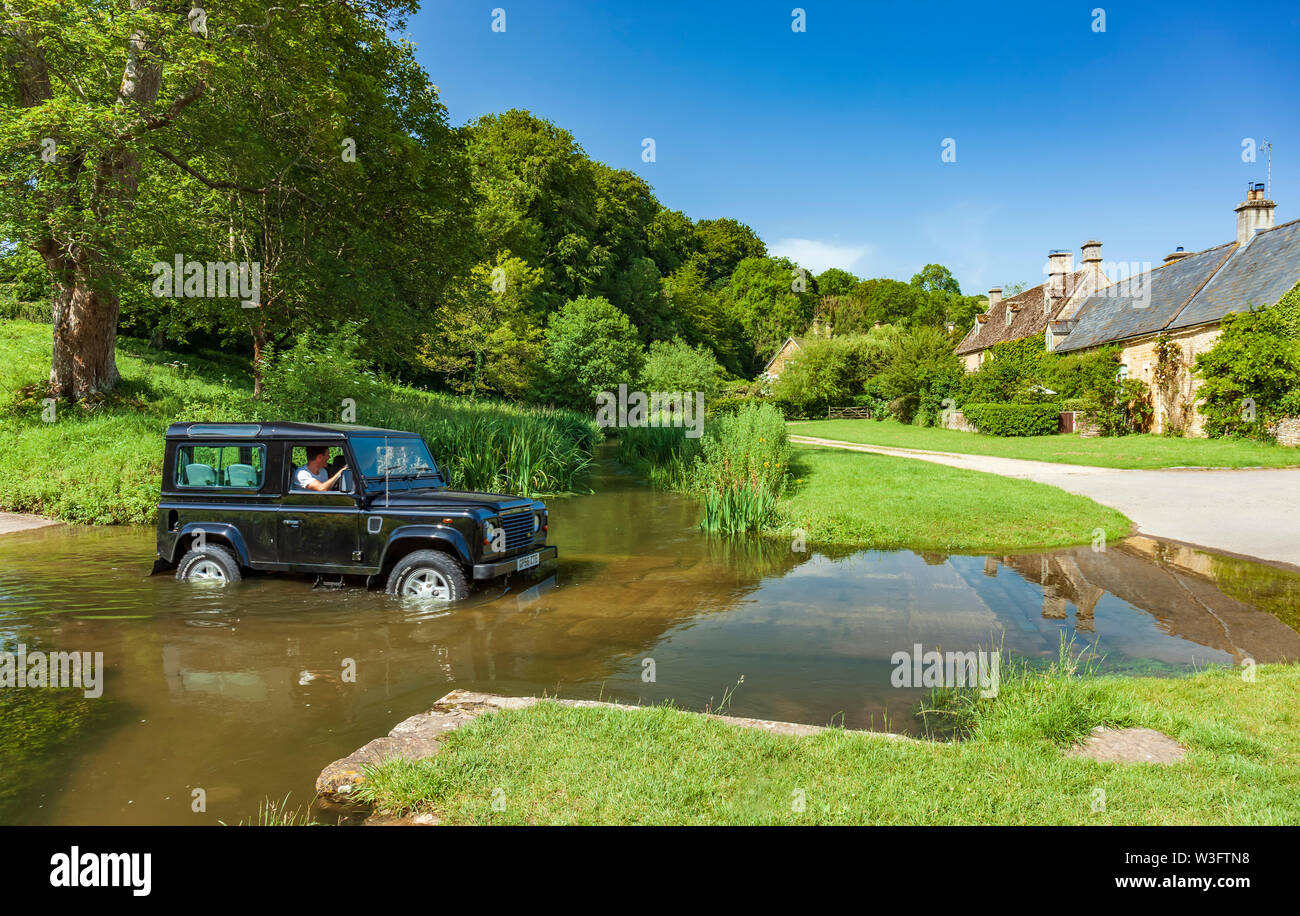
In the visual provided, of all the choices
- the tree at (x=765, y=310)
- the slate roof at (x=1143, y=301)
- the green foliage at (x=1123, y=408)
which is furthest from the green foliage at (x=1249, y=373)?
the tree at (x=765, y=310)

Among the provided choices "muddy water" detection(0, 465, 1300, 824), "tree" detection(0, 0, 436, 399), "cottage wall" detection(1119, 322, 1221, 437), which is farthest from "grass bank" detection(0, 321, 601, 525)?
"cottage wall" detection(1119, 322, 1221, 437)

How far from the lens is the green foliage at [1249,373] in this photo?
26.6 metres

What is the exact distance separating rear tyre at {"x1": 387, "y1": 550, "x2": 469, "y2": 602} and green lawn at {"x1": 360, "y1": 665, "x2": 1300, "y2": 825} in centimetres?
358

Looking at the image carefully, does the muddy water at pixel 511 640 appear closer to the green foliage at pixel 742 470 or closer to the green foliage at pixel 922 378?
the green foliage at pixel 742 470

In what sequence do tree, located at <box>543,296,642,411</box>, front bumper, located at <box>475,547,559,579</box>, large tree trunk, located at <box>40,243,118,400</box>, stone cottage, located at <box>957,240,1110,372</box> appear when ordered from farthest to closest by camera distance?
stone cottage, located at <box>957,240,1110,372</box>, tree, located at <box>543,296,642,411</box>, large tree trunk, located at <box>40,243,118,400</box>, front bumper, located at <box>475,547,559,579</box>

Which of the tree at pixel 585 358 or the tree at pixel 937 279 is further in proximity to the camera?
the tree at pixel 937 279

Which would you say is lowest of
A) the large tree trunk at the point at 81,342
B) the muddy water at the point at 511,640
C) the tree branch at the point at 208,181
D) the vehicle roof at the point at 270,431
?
the muddy water at the point at 511,640

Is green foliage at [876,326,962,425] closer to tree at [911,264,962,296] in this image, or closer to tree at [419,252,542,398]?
tree at [419,252,542,398]

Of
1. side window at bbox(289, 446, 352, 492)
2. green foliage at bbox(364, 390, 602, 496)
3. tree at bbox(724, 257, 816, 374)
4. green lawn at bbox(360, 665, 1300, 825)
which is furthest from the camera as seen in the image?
tree at bbox(724, 257, 816, 374)

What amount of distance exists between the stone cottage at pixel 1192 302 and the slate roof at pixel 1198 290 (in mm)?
40

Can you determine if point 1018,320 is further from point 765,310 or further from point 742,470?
point 742,470

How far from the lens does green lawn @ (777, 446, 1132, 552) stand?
41.9ft

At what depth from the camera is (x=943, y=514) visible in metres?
13.9
